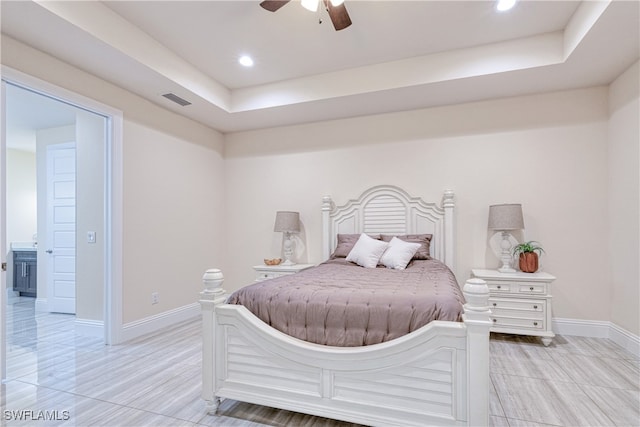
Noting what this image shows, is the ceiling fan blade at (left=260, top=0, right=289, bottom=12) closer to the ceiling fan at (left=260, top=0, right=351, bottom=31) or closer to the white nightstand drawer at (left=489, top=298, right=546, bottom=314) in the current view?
the ceiling fan at (left=260, top=0, right=351, bottom=31)

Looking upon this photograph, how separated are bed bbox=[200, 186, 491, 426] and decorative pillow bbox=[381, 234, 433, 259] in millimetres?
1701

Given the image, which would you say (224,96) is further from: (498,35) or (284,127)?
(498,35)

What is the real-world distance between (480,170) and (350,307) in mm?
2725

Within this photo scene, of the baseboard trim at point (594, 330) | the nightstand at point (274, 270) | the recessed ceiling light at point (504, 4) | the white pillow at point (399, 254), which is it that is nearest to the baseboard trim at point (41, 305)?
the nightstand at point (274, 270)

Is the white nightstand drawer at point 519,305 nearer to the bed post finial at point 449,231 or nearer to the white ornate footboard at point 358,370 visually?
the bed post finial at point 449,231

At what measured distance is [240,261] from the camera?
4.75 m

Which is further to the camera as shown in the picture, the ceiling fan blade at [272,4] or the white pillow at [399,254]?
the white pillow at [399,254]

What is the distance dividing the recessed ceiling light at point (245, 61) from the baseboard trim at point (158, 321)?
2949mm

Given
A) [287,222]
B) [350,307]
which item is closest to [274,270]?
[287,222]

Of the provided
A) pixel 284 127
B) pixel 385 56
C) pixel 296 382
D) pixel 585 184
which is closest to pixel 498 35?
pixel 385 56

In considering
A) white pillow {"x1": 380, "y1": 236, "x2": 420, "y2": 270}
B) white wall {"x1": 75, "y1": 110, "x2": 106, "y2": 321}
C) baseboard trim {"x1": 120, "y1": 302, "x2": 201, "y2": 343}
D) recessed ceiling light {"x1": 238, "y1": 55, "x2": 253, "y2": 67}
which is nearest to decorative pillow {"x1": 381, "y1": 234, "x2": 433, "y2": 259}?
white pillow {"x1": 380, "y1": 236, "x2": 420, "y2": 270}

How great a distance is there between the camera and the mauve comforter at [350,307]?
5.54 ft

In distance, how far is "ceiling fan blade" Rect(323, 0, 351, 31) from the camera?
7.17ft

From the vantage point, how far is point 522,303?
304 cm
